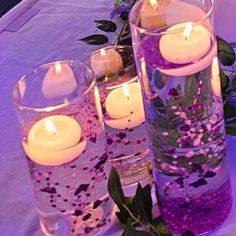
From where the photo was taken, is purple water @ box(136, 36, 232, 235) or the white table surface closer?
purple water @ box(136, 36, 232, 235)

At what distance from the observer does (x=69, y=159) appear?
60 centimetres

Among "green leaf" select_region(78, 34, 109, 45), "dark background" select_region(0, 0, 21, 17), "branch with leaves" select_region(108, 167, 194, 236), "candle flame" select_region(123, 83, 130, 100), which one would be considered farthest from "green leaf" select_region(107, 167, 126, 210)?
"dark background" select_region(0, 0, 21, 17)

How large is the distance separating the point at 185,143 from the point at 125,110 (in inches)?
4.2

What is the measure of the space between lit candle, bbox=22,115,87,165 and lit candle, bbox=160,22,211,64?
0.12 m

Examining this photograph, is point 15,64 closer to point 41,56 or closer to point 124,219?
point 41,56

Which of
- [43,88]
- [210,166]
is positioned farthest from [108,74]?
[210,166]

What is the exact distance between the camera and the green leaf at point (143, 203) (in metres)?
0.60

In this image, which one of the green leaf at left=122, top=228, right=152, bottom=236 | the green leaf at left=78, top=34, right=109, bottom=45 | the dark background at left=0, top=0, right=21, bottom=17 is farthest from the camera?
the dark background at left=0, top=0, right=21, bottom=17

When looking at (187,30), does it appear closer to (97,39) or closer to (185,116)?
(185,116)

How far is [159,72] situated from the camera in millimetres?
570

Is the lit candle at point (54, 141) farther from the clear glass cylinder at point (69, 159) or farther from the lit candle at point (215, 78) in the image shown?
the lit candle at point (215, 78)

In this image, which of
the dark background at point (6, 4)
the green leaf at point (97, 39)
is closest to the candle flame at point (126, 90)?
the green leaf at point (97, 39)

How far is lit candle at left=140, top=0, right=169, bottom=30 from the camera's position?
62 centimetres

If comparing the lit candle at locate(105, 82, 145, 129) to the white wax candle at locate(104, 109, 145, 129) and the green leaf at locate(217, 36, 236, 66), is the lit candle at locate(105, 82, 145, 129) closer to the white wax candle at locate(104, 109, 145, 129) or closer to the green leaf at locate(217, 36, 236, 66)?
the white wax candle at locate(104, 109, 145, 129)
